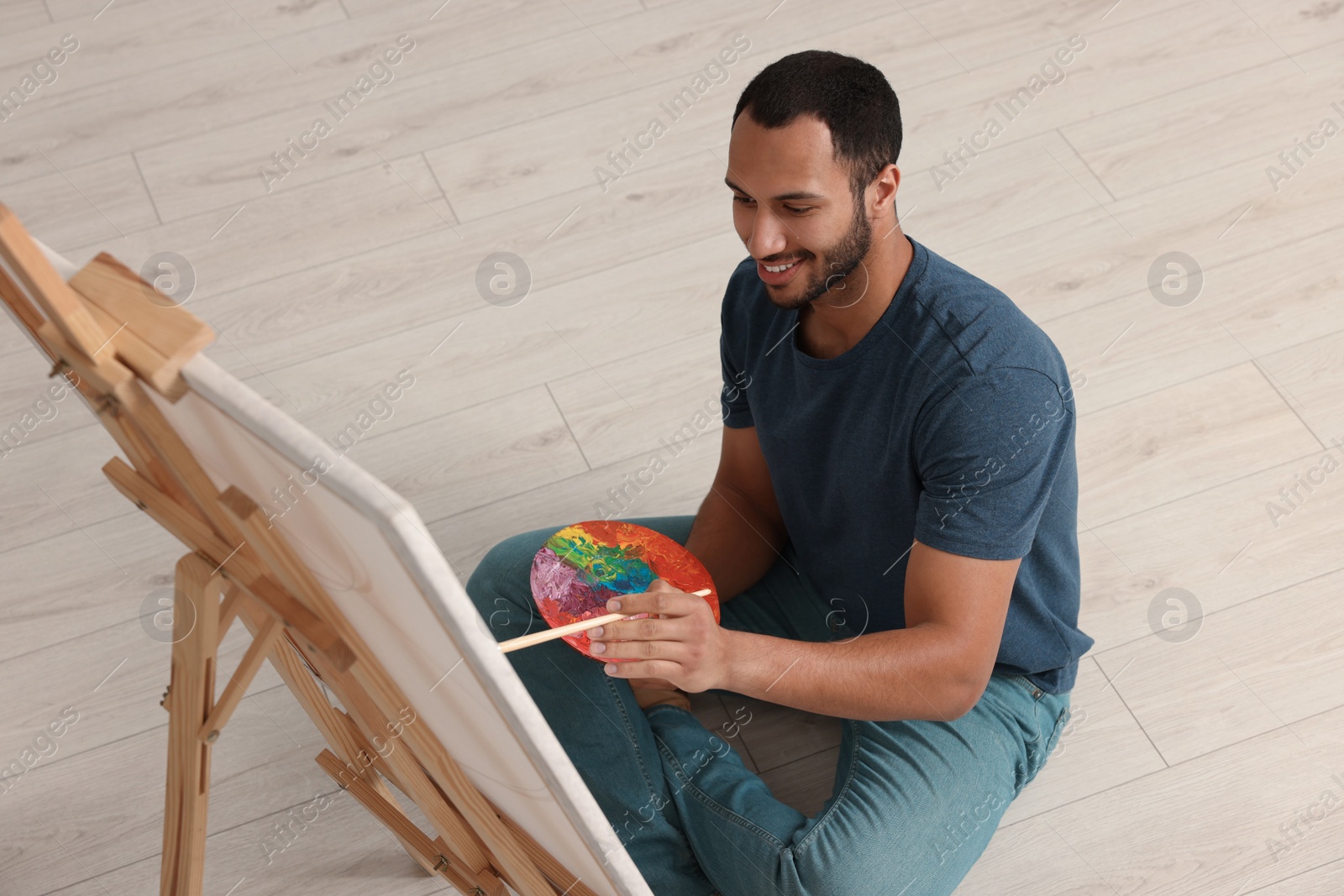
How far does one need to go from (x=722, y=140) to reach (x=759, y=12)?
41 cm

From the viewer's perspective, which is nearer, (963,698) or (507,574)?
(963,698)

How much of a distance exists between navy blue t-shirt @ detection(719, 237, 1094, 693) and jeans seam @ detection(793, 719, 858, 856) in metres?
0.13

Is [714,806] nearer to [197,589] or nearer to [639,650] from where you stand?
[639,650]

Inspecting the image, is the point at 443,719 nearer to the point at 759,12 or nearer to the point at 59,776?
the point at 59,776

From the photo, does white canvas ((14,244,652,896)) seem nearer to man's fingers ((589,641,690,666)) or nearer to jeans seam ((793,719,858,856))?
man's fingers ((589,641,690,666))

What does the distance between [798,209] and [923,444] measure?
0.93ft

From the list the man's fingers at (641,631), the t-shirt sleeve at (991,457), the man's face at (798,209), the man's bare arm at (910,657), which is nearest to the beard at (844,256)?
the man's face at (798,209)

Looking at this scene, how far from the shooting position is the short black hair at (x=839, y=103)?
1.22 meters

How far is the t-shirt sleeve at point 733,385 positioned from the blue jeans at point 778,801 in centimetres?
27

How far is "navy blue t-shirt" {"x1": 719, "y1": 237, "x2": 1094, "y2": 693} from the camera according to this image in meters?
1.19

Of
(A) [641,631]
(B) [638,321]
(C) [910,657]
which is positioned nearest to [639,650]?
(A) [641,631]

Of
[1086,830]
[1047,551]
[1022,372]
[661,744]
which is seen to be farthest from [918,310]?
[1086,830]

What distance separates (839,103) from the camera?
1229mm

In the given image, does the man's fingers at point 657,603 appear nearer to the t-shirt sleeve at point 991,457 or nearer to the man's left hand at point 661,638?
the man's left hand at point 661,638
